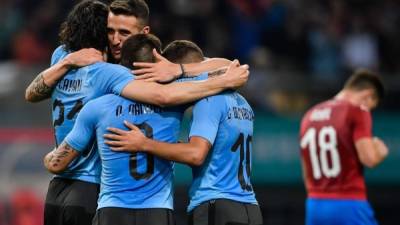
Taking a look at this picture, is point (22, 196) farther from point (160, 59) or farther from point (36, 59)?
point (160, 59)

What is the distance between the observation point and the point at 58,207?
615cm

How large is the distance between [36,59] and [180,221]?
2865mm

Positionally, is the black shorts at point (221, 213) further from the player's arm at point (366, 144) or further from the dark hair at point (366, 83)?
the dark hair at point (366, 83)

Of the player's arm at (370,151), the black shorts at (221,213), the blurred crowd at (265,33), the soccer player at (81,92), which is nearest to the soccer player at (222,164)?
the black shorts at (221,213)

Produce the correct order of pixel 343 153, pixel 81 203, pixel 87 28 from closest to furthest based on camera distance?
pixel 81 203 → pixel 87 28 → pixel 343 153

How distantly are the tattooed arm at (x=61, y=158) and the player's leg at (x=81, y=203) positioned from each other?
7.8 inches

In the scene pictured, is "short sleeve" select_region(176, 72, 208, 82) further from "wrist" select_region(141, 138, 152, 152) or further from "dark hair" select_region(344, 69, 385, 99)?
"dark hair" select_region(344, 69, 385, 99)

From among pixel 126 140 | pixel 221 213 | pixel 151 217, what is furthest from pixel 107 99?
pixel 221 213

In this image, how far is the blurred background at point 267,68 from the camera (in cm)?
1090

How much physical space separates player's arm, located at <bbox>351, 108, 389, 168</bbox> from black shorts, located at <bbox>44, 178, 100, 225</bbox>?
9.99ft

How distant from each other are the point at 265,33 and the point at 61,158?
761 cm

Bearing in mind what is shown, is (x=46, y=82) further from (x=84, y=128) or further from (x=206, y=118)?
(x=206, y=118)

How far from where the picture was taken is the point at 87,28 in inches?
243

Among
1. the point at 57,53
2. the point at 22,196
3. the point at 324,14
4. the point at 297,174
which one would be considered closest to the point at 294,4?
the point at 324,14
